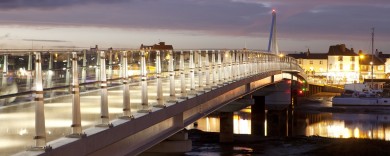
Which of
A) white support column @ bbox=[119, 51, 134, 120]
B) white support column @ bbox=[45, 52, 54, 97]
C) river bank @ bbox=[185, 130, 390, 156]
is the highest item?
white support column @ bbox=[45, 52, 54, 97]

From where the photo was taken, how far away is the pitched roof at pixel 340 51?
14788 cm

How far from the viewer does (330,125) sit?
66.8m

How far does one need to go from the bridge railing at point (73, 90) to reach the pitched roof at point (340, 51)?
130m

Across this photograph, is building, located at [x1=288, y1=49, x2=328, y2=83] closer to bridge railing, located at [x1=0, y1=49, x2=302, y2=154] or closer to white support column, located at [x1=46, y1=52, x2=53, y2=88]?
bridge railing, located at [x1=0, y1=49, x2=302, y2=154]

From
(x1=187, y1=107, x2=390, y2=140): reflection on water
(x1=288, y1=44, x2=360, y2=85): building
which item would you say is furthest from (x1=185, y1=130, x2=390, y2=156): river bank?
(x1=288, y1=44, x2=360, y2=85): building

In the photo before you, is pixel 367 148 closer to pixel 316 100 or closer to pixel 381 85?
pixel 316 100

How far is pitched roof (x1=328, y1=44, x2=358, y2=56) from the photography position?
14788 centimetres

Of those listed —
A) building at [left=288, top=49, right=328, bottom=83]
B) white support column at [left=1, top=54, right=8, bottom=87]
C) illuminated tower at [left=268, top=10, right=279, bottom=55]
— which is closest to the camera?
white support column at [left=1, top=54, right=8, bottom=87]

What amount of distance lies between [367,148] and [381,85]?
70.8m

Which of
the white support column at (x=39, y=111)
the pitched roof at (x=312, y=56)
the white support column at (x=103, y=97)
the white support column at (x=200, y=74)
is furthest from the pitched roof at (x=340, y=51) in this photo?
the white support column at (x=39, y=111)

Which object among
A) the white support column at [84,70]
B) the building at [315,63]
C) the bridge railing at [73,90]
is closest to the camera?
the bridge railing at [73,90]

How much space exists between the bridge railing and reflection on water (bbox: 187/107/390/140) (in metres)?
39.4

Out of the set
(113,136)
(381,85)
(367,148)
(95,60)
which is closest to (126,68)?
(95,60)

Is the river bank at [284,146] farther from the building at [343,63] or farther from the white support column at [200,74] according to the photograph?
the building at [343,63]
